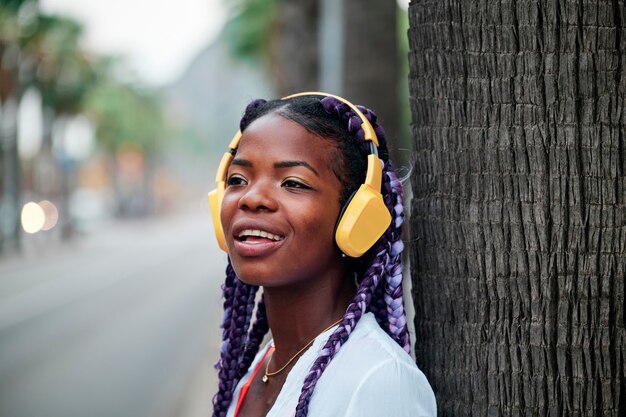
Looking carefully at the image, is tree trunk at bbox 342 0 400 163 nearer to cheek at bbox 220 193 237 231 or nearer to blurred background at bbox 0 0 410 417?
blurred background at bbox 0 0 410 417

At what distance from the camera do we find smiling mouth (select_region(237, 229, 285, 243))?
2.03 m

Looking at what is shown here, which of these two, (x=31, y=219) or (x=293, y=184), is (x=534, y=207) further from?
(x=31, y=219)

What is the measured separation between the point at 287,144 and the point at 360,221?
25cm

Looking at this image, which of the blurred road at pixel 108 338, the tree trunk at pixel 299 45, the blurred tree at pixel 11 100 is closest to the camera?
the blurred road at pixel 108 338

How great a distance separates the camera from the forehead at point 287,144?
2051mm

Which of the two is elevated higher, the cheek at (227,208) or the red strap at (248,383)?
the cheek at (227,208)

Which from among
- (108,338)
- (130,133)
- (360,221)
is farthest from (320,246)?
(130,133)

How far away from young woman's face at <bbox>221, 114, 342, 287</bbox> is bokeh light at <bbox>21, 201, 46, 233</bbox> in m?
32.7

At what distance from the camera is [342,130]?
213 centimetres

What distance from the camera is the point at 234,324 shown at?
2.48m

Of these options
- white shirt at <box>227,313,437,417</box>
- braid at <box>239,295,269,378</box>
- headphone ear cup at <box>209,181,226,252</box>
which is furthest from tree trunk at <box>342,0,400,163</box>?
white shirt at <box>227,313,437,417</box>

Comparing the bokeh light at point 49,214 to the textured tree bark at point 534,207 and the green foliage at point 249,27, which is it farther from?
the textured tree bark at point 534,207

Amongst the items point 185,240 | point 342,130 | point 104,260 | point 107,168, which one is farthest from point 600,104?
point 107,168

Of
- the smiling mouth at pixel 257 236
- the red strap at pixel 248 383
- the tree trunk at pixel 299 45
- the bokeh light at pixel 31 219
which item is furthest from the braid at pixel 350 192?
the bokeh light at pixel 31 219
